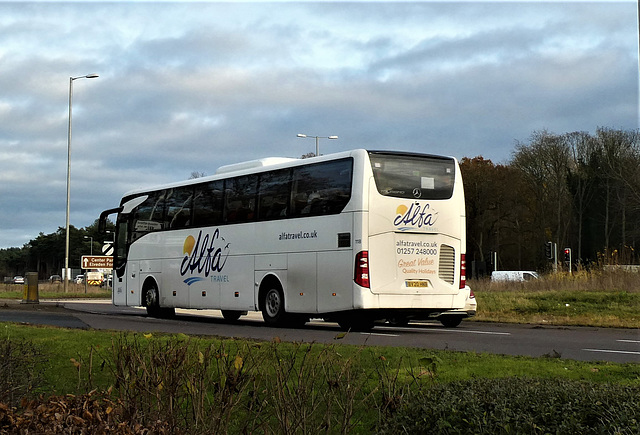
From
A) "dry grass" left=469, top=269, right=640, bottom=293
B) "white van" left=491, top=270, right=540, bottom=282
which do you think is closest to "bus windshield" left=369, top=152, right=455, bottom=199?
"dry grass" left=469, top=269, right=640, bottom=293

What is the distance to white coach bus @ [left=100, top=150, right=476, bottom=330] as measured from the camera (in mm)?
18984

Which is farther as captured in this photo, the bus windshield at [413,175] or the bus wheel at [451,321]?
the bus wheel at [451,321]

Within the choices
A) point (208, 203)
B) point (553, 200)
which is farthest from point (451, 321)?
point (553, 200)

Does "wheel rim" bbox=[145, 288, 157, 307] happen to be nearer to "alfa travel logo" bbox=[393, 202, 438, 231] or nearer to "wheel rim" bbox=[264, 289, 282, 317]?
"wheel rim" bbox=[264, 289, 282, 317]

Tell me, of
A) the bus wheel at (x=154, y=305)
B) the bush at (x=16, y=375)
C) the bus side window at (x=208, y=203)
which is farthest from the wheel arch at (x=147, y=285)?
the bush at (x=16, y=375)

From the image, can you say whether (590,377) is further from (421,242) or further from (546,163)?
(546,163)

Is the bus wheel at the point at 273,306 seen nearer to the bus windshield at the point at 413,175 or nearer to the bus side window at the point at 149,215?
the bus windshield at the point at 413,175

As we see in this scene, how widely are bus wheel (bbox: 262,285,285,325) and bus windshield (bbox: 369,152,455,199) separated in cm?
406

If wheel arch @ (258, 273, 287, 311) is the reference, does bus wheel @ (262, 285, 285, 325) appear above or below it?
below

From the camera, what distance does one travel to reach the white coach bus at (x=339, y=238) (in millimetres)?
18984

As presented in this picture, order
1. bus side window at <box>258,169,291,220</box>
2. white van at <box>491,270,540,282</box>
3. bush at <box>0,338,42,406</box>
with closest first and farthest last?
bush at <box>0,338,42,406</box>, bus side window at <box>258,169,291,220</box>, white van at <box>491,270,540,282</box>


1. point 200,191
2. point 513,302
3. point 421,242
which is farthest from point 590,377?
point 513,302

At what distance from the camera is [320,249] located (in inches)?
780

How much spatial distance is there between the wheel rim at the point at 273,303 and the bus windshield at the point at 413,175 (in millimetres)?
4160
